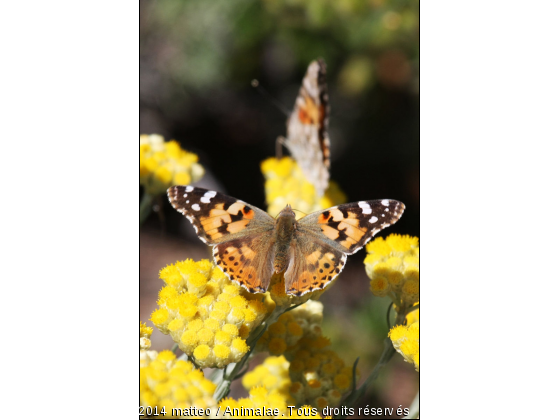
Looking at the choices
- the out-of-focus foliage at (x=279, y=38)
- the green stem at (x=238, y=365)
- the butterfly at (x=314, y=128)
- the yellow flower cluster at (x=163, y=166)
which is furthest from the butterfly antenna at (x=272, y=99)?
the green stem at (x=238, y=365)

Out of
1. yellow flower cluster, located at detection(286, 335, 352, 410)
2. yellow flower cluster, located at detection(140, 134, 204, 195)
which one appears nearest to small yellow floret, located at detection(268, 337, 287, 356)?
yellow flower cluster, located at detection(286, 335, 352, 410)

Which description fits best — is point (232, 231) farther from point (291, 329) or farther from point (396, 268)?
point (396, 268)

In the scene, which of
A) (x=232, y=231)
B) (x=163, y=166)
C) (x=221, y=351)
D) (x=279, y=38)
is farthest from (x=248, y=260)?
(x=279, y=38)

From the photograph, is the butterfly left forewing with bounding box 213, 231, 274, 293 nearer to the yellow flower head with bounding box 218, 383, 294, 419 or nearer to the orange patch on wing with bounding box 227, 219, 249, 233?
the orange patch on wing with bounding box 227, 219, 249, 233

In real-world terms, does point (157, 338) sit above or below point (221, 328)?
below

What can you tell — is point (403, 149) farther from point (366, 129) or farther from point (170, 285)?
point (170, 285)

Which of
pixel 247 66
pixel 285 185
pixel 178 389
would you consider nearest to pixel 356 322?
pixel 285 185
